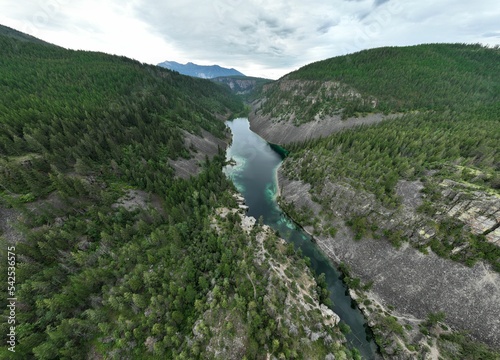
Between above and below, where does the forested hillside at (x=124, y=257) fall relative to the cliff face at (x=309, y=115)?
below

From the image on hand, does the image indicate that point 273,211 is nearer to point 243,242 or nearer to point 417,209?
point 243,242

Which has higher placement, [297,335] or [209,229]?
[209,229]

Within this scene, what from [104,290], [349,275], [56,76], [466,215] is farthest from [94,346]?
[56,76]

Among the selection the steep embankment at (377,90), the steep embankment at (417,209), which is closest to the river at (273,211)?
the steep embankment at (417,209)

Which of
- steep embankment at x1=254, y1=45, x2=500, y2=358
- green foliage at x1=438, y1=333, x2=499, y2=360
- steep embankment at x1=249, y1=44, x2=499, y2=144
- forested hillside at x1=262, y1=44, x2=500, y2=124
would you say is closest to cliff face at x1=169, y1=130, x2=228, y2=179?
steep embankment at x1=254, y1=45, x2=500, y2=358

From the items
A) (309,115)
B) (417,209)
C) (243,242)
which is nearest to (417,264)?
(417,209)

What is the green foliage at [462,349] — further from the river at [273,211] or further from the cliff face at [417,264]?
the river at [273,211]

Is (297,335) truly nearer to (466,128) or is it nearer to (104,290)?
(104,290)
